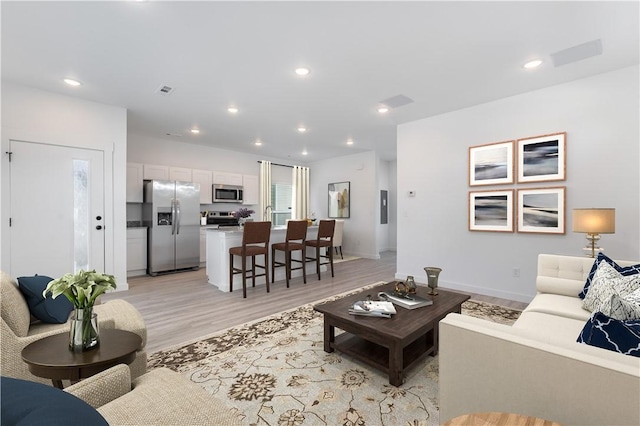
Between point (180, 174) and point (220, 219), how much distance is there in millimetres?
1301

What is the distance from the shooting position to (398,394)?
187 cm

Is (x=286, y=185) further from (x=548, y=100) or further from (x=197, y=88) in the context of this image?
(x=548, y=100)

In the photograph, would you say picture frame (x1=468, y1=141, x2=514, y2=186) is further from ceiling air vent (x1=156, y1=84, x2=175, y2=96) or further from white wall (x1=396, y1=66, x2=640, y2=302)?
ceiling air vent (x1=156, y1=84, x2=175, y2=96)

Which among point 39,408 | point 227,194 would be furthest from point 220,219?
point 39,408

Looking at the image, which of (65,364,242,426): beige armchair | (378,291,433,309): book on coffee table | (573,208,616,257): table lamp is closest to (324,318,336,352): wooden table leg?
(378,291,433,309): book on coffee table

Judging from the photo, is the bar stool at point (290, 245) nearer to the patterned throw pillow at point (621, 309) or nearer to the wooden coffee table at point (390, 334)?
the wooden coffee table at point (390, 334)

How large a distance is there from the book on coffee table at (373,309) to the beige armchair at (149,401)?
4.13 ft

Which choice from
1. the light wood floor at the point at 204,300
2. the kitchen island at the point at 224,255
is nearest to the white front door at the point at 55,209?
the light wood floor at the point at 204,300

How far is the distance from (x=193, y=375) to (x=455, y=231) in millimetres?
3877

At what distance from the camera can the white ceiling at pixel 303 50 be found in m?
2.21

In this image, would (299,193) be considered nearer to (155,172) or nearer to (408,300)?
(155,172)

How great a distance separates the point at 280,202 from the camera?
829 centimetres

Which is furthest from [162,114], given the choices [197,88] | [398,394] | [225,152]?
[398,394]

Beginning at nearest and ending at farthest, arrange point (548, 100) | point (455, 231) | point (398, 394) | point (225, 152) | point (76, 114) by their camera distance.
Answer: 1. point (398, 394)
2. point (548, 100)
3. point (76, 114)
4. point (455, 231)
5. point (225, 152)
